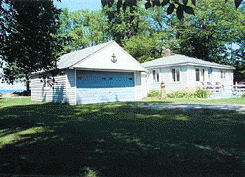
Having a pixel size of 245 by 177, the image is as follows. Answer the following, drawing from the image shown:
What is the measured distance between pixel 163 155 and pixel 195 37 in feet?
132

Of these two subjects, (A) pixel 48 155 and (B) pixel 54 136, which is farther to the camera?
(B) pixel 54 136

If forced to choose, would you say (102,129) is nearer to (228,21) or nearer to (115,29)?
(228,21)

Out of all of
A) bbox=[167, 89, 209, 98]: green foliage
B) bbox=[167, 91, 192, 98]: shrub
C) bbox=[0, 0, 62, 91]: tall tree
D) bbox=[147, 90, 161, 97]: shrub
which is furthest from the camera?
bbox=[147, 90, 161, 97]: shrub

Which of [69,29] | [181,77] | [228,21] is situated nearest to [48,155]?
[181,77]

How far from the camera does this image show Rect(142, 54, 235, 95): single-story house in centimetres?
2508

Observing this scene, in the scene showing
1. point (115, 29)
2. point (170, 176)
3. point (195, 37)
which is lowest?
point (170, 176)

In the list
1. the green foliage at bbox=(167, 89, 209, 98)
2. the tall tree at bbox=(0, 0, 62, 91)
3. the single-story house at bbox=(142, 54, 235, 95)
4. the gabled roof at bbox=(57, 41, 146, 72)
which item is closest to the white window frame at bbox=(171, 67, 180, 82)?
the single-story house at bbox=(142, 54, 235, 95)

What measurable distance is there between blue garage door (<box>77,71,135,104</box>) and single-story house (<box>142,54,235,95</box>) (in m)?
4.35

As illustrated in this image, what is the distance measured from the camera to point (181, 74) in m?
25.4

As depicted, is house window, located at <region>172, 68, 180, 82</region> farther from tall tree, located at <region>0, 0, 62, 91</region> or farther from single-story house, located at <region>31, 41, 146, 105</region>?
tall tree, located at <region>0, 0, 62, 91</region>

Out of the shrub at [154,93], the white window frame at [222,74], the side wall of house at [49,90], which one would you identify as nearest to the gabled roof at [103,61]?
the side wall of house at [49,90]

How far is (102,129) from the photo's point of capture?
677 centimetres

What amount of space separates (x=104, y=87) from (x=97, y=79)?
1.05 meters

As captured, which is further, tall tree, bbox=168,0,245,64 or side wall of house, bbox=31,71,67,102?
tall tree, bbox=168,0,245,64
